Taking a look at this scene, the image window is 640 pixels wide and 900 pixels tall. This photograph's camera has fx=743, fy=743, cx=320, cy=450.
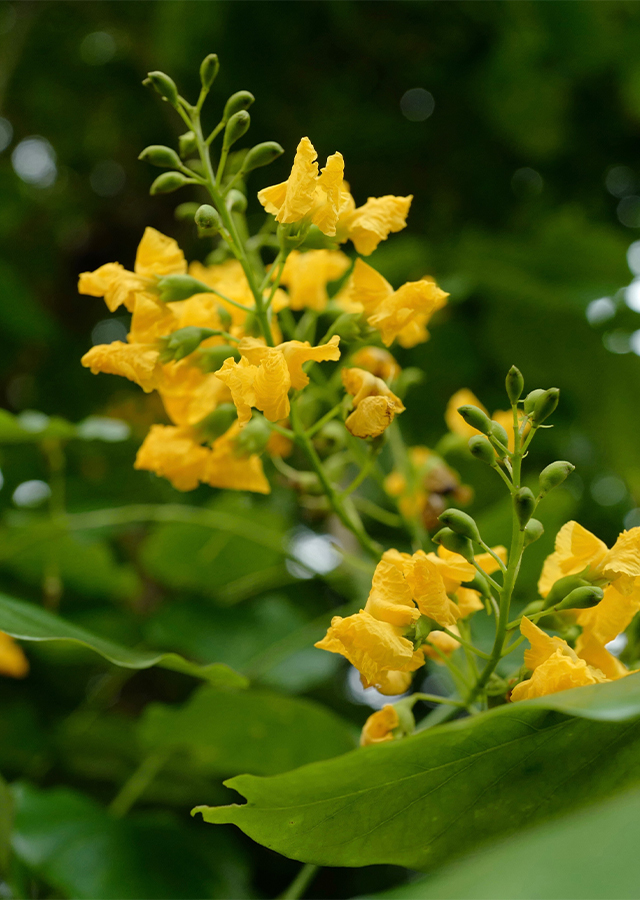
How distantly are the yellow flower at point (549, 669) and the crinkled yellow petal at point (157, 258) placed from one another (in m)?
0.62

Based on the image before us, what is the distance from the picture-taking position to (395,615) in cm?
73

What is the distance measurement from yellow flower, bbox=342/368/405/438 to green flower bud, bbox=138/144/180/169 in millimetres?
358

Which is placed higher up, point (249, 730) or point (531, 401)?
point (531, 401)

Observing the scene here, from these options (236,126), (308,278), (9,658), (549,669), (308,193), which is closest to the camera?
(549,669)

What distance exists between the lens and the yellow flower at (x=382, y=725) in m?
0.82

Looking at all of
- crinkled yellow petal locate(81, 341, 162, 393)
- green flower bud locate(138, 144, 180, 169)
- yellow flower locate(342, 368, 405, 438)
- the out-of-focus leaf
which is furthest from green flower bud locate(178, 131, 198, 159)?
the out-of-focus leaf

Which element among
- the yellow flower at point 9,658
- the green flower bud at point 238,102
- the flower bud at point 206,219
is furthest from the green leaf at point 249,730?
the green flower bud at point 238,102

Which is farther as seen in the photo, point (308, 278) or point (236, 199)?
point (308, 278)

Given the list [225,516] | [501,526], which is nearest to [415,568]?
[501,526]

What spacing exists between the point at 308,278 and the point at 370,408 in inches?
14.9

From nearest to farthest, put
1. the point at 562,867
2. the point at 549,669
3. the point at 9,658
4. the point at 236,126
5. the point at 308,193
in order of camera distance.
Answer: the point at 562,867 → the point at 549,669 → the point at 308,193 → the point at 236,126 → the point at 9,658

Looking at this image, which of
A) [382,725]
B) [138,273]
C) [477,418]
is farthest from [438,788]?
[138,273]

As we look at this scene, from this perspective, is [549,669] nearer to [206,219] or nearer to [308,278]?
[206,219]

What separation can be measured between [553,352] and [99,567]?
139cm
